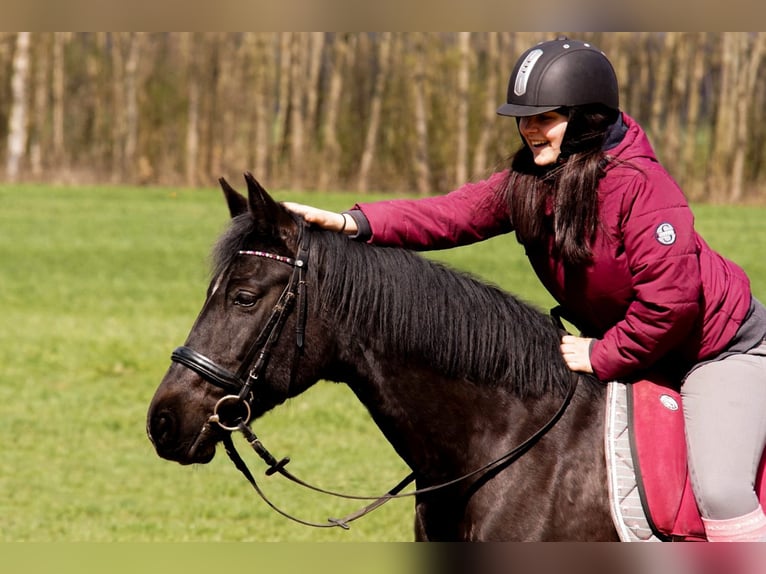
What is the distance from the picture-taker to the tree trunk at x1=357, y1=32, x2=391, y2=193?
2543cm

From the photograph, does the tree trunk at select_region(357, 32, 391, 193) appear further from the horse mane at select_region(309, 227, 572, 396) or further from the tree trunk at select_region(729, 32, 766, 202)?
the horse mane at select_region(309, 227, 572, 396)

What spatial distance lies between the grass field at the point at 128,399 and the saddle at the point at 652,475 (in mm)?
3189

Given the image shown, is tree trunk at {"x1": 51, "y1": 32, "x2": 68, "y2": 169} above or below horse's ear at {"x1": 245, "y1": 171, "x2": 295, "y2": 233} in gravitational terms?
below

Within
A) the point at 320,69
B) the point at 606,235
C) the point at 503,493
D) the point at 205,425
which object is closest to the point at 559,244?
the point at 606,235

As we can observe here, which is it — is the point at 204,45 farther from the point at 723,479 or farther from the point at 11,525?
the point at 723,479

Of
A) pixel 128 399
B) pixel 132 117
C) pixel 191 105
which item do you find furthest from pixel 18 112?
pixel 128 399

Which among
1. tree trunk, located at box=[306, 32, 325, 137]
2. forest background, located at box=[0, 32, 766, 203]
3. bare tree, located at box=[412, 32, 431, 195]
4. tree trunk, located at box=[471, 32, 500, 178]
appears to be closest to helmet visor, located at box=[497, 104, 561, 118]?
forest background, located at box=[0, 32, 766, 203]

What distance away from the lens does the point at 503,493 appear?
3176mm

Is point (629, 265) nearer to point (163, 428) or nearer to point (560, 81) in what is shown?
point (560, 81)

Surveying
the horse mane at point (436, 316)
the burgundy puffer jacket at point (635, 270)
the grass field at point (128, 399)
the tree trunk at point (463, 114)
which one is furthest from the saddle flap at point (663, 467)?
the tree trunk at point (463, 114)

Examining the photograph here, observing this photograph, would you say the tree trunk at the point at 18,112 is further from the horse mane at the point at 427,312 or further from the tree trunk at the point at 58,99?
the horse mane at the point at 427,312

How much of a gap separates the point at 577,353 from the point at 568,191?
19.4 inches

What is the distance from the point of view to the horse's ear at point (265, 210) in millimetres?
3131

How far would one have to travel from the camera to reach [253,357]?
10.2ft
